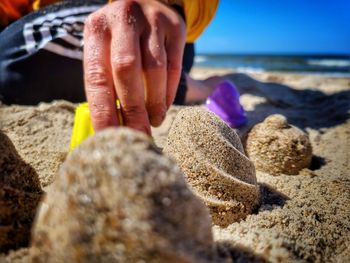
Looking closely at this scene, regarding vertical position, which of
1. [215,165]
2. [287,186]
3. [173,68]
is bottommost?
[287,186]

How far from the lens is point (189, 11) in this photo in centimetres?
232

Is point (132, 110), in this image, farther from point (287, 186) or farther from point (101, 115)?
point (287, 186)

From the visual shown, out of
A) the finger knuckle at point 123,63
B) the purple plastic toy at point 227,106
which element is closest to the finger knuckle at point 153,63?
the finger knuckle at point 123,63

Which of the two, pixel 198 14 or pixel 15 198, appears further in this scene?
pixel 198 14

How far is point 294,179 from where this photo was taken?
1.54 meters

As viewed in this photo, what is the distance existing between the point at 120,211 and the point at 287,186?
1029 mm

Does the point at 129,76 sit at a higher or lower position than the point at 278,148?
higher

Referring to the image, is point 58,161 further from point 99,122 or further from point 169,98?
point 169,98

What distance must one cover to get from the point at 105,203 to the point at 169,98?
1.03m

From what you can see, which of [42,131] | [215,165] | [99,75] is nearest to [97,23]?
[99,75]

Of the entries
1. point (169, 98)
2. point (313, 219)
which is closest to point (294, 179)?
point (313, 219)

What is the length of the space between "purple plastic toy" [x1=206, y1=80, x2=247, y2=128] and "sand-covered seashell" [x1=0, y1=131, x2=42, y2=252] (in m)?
1.76

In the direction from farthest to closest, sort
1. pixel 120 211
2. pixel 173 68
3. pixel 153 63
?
pixel 173 68, pixel 153 63, pixel 120 211

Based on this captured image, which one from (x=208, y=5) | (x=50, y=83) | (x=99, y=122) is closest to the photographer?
(x=99, y=122)
